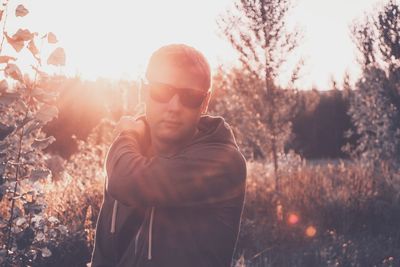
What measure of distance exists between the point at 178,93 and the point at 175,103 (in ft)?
0.13

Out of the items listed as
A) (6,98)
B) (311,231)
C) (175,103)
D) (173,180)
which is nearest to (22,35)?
(6,98)

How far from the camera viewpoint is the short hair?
2029 millimetres

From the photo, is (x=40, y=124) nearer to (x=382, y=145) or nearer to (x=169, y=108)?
(x=169, y=108)

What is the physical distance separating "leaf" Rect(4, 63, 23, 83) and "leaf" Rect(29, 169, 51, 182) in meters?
0.59

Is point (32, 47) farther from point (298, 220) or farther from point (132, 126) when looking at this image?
point (298, 220)

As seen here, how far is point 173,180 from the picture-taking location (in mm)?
1865

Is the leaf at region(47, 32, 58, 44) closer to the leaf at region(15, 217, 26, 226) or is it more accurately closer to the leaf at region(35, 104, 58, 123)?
the leaf at region(35, 104, 58, 123)

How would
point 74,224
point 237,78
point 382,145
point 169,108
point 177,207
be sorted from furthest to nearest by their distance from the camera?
point 382,145 < point 237,78 < point 74,224 < point 169,108 < point 177,207

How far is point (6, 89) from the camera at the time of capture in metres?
2.87

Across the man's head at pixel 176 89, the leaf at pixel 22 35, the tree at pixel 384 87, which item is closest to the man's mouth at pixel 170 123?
the man's head at pixel 176 89

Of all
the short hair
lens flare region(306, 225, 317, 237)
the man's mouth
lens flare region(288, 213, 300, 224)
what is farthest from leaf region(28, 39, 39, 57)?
lens flare region(288, 213, 300, 224)

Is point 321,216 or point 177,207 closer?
point 177,207

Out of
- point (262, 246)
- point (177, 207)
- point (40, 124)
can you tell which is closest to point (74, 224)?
point (262, 246)

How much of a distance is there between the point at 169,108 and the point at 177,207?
1.30ft
